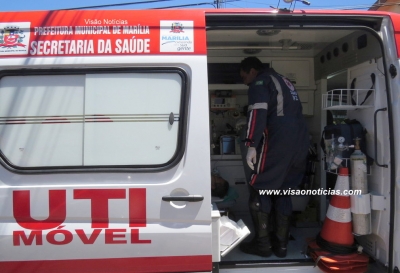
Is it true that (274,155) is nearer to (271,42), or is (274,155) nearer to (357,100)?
(357,100)

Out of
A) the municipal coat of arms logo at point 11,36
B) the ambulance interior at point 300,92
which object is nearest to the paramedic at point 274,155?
the ambulance interior at point 300,92

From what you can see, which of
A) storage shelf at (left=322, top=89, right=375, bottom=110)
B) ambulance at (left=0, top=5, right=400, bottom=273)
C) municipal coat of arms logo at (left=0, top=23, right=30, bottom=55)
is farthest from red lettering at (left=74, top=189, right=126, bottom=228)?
storage shelf at (left=322, top=89, right=375, bottom=110)

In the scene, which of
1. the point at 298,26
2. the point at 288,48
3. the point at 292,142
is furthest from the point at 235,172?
the point at 298,26

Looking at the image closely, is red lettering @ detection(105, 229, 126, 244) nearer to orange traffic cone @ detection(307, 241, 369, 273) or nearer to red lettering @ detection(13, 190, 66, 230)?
red lettering @ detection(13, 190, 66, 230)

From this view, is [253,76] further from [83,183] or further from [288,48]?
[83,183]

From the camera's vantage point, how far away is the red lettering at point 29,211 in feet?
7.29

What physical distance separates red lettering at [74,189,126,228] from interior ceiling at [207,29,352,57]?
1.67 m

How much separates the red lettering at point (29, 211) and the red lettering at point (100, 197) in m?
0.11

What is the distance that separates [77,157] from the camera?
2.27 m

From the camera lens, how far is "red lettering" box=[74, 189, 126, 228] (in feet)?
7.35

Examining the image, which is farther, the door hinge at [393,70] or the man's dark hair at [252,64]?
the man's dark hair at [252,64]

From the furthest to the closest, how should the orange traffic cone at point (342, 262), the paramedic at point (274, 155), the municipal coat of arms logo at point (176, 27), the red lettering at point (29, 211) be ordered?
1. the paramedic at point (274, 155)
2. the orange traffic cone at point (342, 262)
3. the municipal coat of arms logo at point (176, 27)
4. the red lettering at point (29, 211)

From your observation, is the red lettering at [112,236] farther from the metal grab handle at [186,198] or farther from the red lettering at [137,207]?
the metal grab handle at [186,198]

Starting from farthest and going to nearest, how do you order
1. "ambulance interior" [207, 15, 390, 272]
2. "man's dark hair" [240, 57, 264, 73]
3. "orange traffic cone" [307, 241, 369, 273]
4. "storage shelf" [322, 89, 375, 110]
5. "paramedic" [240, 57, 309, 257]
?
"man's dark hair" [240, 57, 264, 73] < "paramedic" [240, 57, 309, 257] < "ambulance interior" [207, 15, 390, 272] < "storage shelf" [322, 89, 375, 110] < "orange traffic cone" [307, 241, 369, 273]
